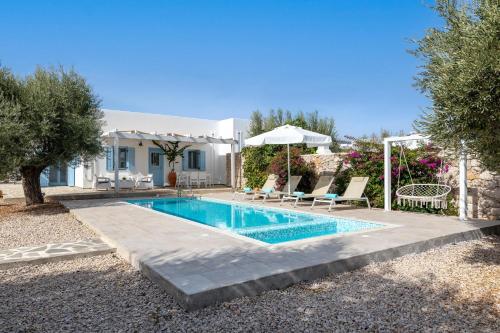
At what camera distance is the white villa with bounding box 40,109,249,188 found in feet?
64.3

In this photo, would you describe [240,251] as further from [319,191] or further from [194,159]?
[194,159]

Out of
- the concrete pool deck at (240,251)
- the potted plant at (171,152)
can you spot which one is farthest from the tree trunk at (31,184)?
the potted plant at (171,152)

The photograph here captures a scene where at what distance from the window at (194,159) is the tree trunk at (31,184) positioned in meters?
11.1

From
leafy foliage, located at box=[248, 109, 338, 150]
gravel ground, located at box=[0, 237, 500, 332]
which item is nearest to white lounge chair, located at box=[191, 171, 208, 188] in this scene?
leafy foliage, located at box=[248, 109, 338, 150]

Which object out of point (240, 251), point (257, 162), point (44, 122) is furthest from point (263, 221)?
point (257, 162)

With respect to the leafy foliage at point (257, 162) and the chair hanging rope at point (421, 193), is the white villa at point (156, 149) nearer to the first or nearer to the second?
the leafy foliage at point (257, 162)

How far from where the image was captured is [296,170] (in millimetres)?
14797

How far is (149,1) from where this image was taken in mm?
12047

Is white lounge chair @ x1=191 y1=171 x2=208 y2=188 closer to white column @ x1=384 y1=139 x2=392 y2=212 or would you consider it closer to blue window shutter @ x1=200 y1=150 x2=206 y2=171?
blue window shutter @ x1=200 y1=150 x2=206 y2=171

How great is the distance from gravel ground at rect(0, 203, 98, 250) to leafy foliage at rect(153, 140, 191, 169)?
960 centimetres

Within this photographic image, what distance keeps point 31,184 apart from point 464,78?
12745 millimetres

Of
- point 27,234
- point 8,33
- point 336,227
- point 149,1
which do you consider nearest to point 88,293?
point 27,234

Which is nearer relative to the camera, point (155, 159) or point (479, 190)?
point (479, 190)

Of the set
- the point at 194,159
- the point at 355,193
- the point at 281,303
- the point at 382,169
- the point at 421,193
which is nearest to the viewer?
the point at 281,303
